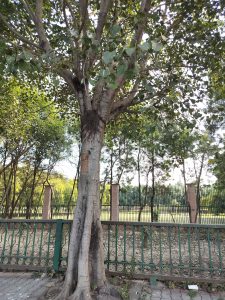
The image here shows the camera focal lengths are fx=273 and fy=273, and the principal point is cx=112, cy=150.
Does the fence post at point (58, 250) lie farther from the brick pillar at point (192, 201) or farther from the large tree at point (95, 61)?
the brick pillar at point (192, 201)

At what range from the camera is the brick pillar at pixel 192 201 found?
13812 mm

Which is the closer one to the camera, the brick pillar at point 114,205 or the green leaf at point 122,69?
the green leaf at point 122,69

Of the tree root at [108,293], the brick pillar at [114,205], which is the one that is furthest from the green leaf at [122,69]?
the brick pillar at [114,205]

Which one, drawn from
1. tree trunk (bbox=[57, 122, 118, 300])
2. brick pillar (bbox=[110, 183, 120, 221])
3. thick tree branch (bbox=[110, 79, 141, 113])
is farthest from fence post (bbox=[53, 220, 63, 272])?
brick pillar (bbox=[110, 183, 120, 221])

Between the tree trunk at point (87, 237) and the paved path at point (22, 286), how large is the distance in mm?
678

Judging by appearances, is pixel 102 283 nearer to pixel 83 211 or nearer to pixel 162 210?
pixel 83 211

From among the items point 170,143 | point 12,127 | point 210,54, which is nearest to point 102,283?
point 210,54

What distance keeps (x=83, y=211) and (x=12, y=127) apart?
8.42m

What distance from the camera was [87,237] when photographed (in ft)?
15.9

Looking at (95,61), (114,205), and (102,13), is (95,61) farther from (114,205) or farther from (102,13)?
(114,205)

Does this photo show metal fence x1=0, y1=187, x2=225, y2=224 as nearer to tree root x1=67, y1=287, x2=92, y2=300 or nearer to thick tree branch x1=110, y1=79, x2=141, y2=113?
thick tree branch x1=110, y1=79, x2=141, y2=113

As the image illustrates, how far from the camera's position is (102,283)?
4922 millimetres

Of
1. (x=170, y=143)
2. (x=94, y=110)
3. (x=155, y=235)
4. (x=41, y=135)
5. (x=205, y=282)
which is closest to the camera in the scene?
(x=205, y=282)

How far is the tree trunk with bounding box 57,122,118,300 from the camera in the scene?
4621mm
